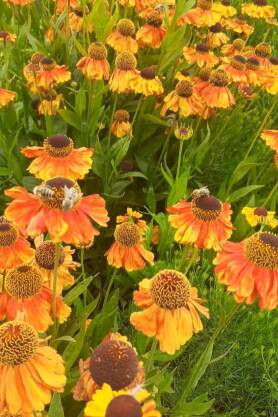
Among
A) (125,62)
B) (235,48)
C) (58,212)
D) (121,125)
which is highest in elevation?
(58,212)

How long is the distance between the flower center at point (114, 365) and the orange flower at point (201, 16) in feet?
5.56

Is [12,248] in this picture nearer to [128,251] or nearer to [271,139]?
[128,251]

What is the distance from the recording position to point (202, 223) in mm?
1188

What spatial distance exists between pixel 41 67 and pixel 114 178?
1.49 feet

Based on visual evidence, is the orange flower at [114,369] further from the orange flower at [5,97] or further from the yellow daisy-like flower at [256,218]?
the orange flower at [5,97]

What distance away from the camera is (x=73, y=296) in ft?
4.00

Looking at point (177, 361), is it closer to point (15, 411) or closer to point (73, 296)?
point (73, 296)

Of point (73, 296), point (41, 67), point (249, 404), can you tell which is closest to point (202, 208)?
point (73, 296)

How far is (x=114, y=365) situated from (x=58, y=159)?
0.65 m

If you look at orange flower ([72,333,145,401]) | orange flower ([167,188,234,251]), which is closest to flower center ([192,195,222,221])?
orange flower ([167,188,234,251])

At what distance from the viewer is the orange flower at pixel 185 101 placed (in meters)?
1.89

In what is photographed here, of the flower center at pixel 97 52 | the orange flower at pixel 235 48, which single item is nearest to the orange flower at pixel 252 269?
the flower center at pixel 97 52

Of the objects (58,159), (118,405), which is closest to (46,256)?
(58,159)

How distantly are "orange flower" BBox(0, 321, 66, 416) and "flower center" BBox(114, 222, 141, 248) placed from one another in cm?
59
